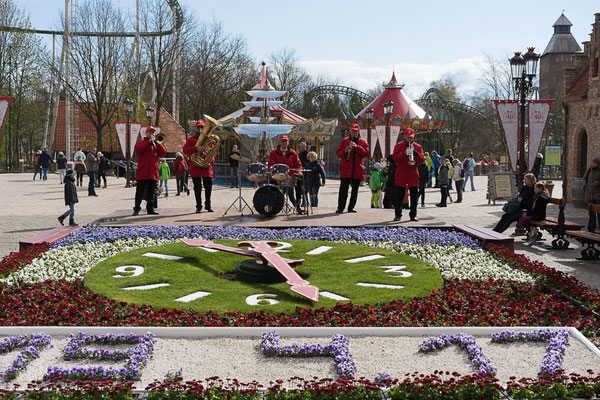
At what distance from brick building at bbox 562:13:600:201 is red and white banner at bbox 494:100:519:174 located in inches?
248

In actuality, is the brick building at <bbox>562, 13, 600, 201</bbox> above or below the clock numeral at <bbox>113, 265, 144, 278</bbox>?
above

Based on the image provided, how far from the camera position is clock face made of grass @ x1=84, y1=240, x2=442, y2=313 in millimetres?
7371

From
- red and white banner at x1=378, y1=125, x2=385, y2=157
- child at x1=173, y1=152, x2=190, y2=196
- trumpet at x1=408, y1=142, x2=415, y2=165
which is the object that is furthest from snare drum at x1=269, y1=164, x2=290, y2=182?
red and white banner at x1=378, y1=125, x2=385, y2=157

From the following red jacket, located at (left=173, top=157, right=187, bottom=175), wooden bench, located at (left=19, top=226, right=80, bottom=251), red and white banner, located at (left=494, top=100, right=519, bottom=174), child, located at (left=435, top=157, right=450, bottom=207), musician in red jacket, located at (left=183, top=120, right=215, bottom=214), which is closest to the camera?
wooden bench, located at (left=19, top=226, right=80, bottom=251)

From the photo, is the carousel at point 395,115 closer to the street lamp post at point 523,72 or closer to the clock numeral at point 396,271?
the street lamp post at point 523,72

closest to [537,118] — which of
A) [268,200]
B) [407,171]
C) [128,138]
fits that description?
[407,171]

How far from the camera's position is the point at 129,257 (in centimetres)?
954

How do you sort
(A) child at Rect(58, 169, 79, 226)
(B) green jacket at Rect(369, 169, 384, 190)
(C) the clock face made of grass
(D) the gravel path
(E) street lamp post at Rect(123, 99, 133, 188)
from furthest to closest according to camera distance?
(E) street lamp post at Rect(123, 99, 133, 188), (B) green jacket at Rect(369, 169, 384, 190), (A) child at Rect(58, 169, 79, 226), (C) the clock face made of grass, (D) the gravel path

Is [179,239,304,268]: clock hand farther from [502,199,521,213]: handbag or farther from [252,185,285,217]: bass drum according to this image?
[502,199,521,213]: handbag

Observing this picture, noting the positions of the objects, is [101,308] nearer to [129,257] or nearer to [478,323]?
[129,257]

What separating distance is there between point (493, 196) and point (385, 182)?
5844 mm

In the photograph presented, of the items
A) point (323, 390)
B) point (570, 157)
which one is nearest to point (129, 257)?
point (323, 390)

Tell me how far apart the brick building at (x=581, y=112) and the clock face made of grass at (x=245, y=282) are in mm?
14359

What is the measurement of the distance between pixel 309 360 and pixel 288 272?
242cm
